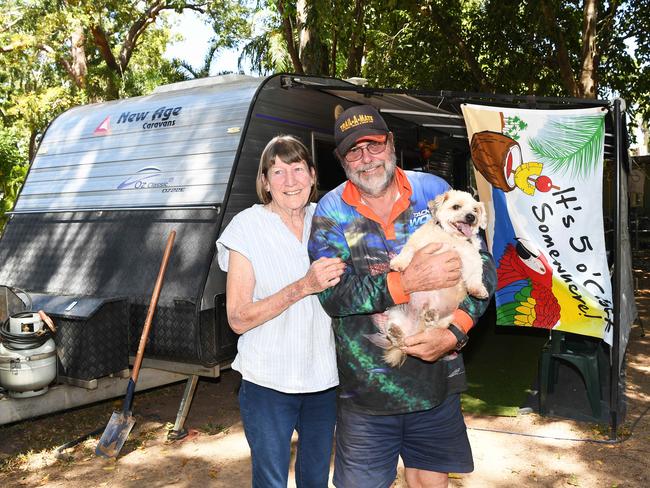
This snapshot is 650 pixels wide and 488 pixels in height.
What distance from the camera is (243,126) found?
5316 millimetres

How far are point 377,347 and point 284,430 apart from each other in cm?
52

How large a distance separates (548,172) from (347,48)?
9563 mm

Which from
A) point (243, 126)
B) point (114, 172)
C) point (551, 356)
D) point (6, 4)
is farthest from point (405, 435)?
point (6, 4)

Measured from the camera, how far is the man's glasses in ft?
8.53

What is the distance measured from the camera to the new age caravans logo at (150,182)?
5.50 metres

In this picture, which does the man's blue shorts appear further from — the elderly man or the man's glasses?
the man's glasses

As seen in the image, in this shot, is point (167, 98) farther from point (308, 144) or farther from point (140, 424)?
point (140, 424)

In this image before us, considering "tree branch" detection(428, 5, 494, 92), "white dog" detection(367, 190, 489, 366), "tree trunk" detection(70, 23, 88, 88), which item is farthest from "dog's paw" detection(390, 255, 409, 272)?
"tree trunk" detection(70, 23, 88, 88)

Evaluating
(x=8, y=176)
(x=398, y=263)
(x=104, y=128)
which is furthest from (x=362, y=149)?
(x=8, y=176)

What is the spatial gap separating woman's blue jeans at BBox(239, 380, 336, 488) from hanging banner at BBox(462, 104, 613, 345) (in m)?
3.07

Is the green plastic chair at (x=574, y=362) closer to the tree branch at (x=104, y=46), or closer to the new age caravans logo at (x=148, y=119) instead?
the new age caravans logo at (x=148, y=119)

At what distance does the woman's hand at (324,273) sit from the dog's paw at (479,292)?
64 cm

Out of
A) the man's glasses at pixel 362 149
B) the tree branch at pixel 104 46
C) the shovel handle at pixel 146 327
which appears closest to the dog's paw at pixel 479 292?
the man's glasses at pixel 362 149

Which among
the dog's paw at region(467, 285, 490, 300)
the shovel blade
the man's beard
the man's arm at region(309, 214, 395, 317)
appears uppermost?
the man's beard
